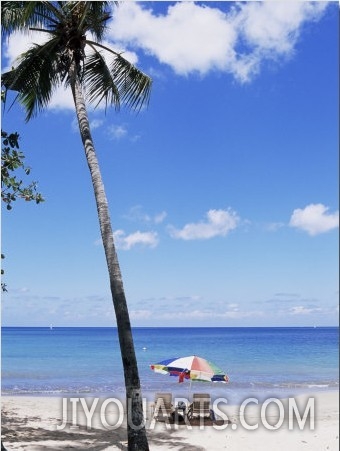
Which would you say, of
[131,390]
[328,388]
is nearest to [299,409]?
[328,388]

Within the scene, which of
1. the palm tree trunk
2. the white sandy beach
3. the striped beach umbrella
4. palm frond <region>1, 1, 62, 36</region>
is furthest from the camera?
the striped beach umbrella

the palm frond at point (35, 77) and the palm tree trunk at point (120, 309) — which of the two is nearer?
the palm tree trunk at point (120, 309)

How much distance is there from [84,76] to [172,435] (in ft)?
25.6

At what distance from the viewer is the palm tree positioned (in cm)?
800

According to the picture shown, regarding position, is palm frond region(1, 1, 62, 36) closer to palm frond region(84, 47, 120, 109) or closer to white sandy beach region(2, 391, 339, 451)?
palm frond region(84, 47, 120, 109)

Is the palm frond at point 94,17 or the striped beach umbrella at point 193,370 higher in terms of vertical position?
the palm frond at point 94,17

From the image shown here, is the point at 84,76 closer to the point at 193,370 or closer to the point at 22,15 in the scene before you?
the point at 22,15

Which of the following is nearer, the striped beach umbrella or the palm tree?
the palm tree

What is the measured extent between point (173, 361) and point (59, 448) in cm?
398

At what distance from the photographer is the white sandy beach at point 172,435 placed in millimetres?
10453

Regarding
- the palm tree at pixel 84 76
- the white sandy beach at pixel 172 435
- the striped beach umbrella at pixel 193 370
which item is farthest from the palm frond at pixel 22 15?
the striped beach umbrella at pixel 193 370

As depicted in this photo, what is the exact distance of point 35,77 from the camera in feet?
34.2

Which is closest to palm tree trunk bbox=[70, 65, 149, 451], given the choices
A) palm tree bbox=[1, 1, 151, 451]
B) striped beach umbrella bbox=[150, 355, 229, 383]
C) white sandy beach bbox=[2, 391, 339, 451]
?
palm tree bbox=[1, 1, 151, 451]

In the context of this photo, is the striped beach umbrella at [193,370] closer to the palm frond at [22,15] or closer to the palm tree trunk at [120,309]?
the palm tree trunk at [120,309]
